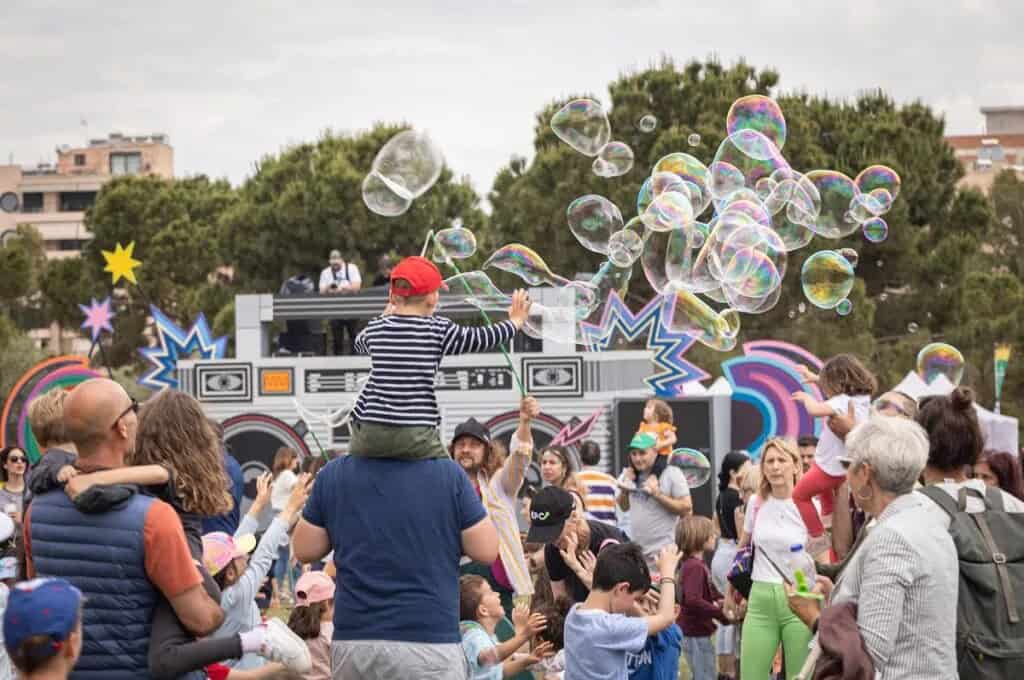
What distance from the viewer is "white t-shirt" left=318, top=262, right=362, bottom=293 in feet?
72.1

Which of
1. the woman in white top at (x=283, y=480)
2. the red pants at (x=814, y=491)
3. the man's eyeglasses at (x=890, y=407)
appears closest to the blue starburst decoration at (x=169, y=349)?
the woman in white top at (x=283, y=480)

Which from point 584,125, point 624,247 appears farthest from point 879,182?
point 584,125

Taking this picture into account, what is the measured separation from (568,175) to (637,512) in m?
26.6

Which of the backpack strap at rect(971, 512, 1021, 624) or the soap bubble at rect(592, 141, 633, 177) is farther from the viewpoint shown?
the soap bubble at rect(592, 141, 633, 177)

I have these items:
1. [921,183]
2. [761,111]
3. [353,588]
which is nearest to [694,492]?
[761,111]

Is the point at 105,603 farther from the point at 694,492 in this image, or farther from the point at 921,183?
the point at 921,183

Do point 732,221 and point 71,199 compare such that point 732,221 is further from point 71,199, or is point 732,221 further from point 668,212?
point 71,199

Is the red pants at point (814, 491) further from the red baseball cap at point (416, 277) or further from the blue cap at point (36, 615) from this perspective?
the blue cap at point (36, 615)

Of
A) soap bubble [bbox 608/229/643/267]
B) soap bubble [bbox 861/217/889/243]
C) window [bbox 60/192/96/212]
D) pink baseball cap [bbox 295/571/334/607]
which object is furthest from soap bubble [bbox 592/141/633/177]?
window [bbox 60/192/96/212]

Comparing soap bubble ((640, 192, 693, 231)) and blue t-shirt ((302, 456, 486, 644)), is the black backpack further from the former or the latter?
soap bubble ((640, 192, 693, 231))

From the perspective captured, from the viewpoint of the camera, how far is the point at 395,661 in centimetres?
511

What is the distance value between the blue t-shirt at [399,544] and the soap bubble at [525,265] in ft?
14.8

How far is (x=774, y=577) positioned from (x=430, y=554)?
9.54 feet

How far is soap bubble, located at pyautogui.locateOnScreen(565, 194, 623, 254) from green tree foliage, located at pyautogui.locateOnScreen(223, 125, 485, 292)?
29.9 metres
